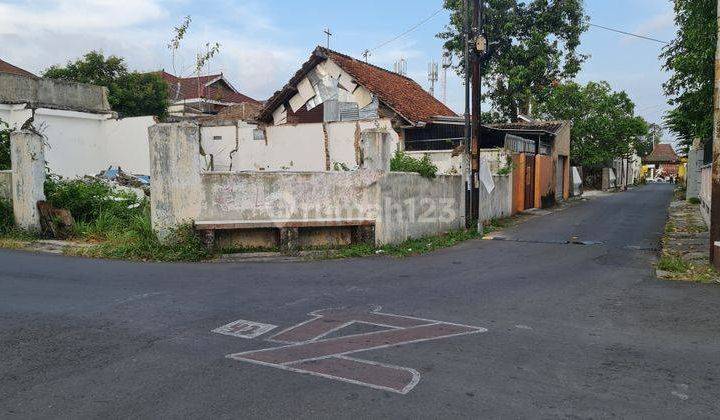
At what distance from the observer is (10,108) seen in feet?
70.5

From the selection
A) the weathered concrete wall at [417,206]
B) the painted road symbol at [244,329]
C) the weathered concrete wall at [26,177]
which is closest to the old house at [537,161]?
the weathered concrete wall at [417,206]

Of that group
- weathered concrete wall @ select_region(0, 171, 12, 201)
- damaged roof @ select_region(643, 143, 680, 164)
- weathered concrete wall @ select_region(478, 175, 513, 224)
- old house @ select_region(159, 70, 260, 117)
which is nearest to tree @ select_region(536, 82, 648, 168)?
weathered concrete wall @ select_region(478, 175, 513, 224)

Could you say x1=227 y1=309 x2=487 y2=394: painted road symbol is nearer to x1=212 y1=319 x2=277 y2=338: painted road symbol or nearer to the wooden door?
x1=212 y1=319 x2=277 y2=338: painted road symbol

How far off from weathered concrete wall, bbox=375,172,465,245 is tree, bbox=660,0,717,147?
552cm

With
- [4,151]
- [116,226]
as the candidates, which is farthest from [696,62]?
[4,151]

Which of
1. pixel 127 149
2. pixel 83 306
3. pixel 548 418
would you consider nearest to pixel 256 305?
pixel 83 306

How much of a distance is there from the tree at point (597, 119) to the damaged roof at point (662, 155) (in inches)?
2439

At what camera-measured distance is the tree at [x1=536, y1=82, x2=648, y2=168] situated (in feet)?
112

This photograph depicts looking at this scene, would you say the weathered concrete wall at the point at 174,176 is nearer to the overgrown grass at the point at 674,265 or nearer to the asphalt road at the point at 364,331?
A: the asphalt road at the point at 364,331

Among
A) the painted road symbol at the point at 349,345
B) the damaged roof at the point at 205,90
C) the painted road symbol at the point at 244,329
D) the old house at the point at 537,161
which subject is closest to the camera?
the painted road symbol at the point at 349,345

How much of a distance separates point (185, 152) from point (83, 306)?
459 cm

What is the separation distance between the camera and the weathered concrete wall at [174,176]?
1040 centimetres

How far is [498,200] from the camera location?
1689 cm

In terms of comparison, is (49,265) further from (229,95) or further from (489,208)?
(229,95)
